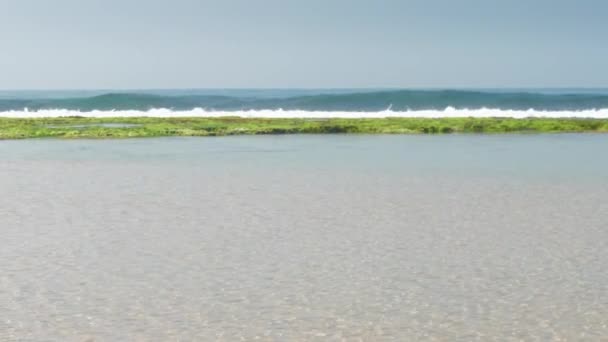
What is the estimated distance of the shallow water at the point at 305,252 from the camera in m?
8.71

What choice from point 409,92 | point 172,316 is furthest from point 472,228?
point 409,92

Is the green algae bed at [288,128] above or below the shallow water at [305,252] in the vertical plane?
above

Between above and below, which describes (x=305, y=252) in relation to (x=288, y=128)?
below

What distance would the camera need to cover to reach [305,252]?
11.9 m

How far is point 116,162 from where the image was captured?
81.6 ft

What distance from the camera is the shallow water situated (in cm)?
871

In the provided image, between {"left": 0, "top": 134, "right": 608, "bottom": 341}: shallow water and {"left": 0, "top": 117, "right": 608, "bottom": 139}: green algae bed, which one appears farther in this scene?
{"left": 0, "top": 117, "right": 608, "bottom": 139}: green algae bed

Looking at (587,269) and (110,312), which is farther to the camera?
(587,269)

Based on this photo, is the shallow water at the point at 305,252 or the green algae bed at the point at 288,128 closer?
the shallow water at the point at 305,252

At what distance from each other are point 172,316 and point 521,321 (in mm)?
3245

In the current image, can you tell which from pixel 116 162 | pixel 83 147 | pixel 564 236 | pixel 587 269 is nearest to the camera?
pixel 587 269

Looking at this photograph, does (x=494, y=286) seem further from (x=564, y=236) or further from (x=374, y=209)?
(x=374, y=209)

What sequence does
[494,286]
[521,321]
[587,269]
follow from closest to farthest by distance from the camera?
[521,321]
[494,286]
[587,269]

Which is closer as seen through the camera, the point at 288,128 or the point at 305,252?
the point at 305,252
